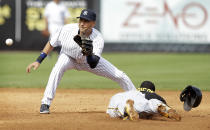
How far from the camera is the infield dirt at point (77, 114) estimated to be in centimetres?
602

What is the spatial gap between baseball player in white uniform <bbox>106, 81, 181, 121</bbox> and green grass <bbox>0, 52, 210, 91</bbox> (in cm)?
447

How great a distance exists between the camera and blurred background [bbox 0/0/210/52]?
20.4m

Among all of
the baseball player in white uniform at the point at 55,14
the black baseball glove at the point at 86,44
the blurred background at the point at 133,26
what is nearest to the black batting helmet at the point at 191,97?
the black baseball glove at the point at 86,44

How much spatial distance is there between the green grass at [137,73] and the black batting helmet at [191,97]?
412cm

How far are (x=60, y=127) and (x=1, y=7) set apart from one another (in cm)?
1560

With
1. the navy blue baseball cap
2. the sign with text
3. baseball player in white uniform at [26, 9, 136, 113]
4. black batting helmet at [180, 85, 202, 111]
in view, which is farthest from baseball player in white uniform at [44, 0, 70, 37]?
black batting helmet at [180, 85, 202, 111]

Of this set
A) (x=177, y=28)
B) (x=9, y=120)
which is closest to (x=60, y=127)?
(x=9, y=120)

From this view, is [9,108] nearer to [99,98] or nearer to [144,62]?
[99,98]

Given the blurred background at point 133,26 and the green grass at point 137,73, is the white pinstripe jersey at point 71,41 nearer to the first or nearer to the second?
the green grass at point 137,73

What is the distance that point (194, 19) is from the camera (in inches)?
805

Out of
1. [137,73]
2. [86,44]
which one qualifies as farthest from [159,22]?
[86,44]

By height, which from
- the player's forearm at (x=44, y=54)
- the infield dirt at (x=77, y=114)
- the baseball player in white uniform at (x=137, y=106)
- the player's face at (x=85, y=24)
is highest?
the player's face at (x=85, y=24)

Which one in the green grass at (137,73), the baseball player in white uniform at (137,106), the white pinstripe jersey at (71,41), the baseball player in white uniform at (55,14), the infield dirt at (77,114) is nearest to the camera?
the infield dirt at (77,114)

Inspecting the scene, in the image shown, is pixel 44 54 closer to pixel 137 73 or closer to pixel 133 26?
pixel 137 73
